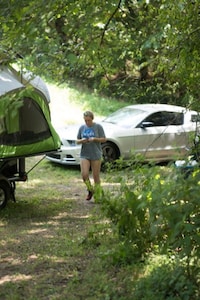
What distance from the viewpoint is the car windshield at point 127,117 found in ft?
47.4

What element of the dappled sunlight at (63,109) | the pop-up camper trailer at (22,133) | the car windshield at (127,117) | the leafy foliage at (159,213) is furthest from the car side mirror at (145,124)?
the leafy foliage at (159,213)

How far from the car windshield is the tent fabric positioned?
4.84 m

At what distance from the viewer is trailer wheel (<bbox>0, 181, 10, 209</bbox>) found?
964cm

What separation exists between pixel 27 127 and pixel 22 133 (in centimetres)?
18

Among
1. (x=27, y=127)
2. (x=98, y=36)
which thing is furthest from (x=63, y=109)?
(x=98, y=36)

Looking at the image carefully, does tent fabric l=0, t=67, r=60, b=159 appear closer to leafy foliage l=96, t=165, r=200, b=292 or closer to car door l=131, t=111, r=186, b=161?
leafy foliage l=96, t=165, r=200, b=292

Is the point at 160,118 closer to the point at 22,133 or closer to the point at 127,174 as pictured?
the point at 22,133

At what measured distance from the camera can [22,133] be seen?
9.31m

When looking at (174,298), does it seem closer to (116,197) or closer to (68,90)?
(116,197)

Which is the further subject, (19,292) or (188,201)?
(19,292)

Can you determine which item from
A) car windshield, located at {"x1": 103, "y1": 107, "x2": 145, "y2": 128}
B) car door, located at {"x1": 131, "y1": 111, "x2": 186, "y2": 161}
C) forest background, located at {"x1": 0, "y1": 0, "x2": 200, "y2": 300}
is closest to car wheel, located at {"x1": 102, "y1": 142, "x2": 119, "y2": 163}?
car door, located at {"x1": 131, "y1": 111, "x2": 186, "y2": 161}

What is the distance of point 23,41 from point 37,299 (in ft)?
8.60

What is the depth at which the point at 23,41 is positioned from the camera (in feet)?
15.2

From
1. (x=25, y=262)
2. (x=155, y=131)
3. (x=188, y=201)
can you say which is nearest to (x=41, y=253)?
(x=25, y=262)
